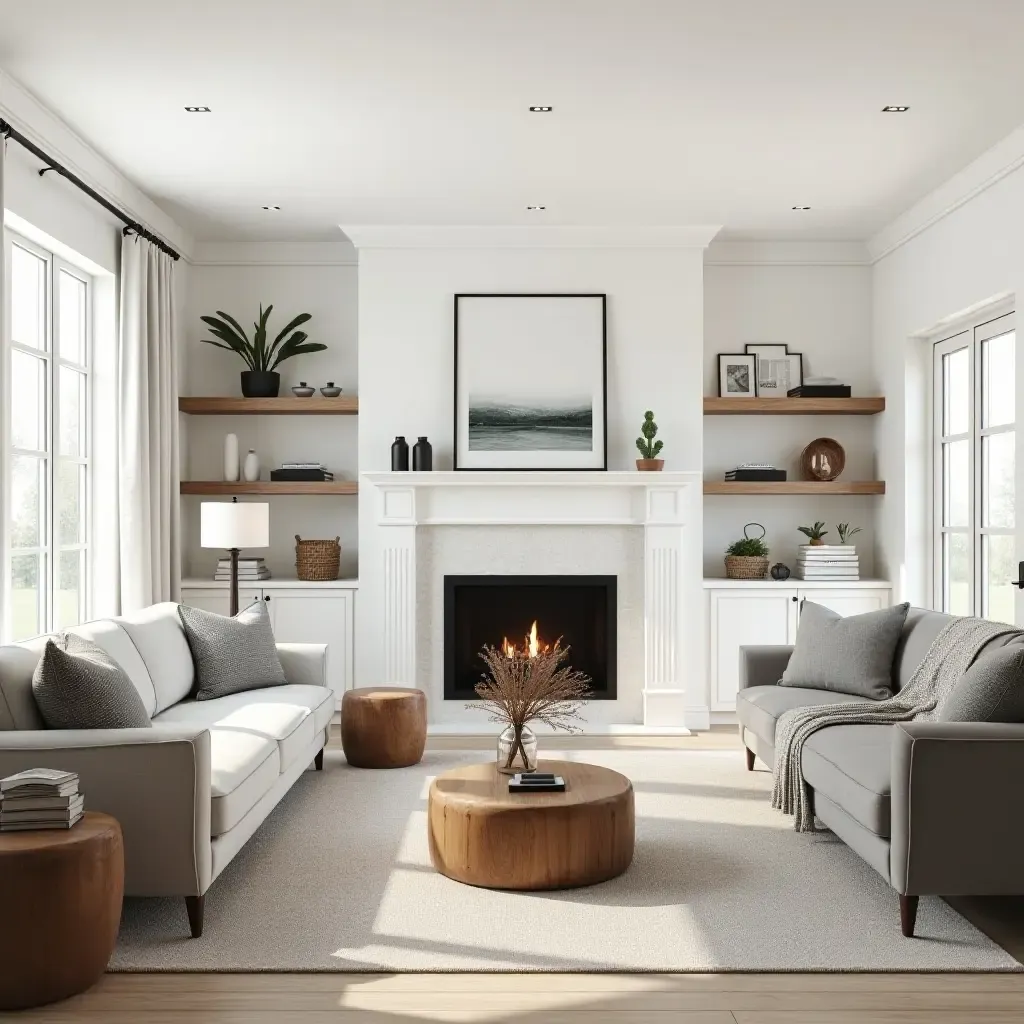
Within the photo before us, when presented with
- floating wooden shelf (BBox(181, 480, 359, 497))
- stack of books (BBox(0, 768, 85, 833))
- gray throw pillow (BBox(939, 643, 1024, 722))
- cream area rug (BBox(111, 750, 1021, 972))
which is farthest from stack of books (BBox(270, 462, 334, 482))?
gray throw pillow (BBox(939, 643, 1024, 722))

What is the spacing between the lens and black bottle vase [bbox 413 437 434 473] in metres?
6.14

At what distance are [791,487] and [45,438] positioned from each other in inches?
158

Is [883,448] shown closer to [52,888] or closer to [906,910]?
[906,910]

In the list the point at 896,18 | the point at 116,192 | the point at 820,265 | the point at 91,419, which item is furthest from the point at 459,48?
the point at 820,265

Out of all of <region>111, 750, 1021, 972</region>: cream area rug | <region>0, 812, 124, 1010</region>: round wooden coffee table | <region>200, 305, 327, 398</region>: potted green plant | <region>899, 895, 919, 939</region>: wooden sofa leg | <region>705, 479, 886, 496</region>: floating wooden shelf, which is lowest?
<region>111, 750, 1021, 972</region>: cream area rug

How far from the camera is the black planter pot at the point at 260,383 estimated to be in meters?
6.45

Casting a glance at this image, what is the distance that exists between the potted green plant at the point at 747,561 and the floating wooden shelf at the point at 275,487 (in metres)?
2.23

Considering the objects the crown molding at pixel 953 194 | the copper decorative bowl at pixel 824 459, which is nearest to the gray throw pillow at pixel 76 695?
the crown molding at pixel 953 194

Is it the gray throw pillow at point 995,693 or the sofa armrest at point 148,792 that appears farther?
the gray throw pillow at point 995,693

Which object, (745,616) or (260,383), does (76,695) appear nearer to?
(260,383)

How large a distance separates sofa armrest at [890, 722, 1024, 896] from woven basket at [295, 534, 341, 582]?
3954mm

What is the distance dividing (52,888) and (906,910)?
2251 millimetres

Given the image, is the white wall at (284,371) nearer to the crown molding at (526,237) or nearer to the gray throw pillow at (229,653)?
the crown molding at (526,237)

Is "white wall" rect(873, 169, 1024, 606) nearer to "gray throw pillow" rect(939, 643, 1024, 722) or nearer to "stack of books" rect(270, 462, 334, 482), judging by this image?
"gray throw pillow" rect(939, 643, 1024, 722)
